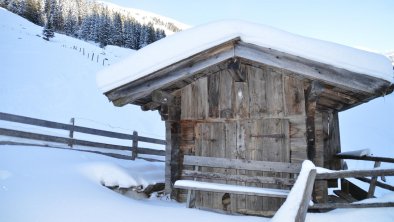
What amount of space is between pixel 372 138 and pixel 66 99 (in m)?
28.6

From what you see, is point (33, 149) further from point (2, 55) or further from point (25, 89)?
point (2, 55)

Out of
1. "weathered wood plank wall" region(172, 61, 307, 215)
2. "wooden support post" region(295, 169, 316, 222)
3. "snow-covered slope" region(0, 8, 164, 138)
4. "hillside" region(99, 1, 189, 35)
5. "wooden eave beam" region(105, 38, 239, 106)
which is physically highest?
"hillside" region(99, 1, 189, 35)

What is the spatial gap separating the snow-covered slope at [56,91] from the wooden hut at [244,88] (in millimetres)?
17722

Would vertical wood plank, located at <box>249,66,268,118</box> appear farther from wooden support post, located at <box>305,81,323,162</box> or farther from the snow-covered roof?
the snow-covered roof

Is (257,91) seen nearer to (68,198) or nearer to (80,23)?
(68,198)

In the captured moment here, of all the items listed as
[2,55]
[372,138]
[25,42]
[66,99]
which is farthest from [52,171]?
[25,42]

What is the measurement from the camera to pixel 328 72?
15.7 feet

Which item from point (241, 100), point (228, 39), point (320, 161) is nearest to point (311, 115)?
point (320, 161)

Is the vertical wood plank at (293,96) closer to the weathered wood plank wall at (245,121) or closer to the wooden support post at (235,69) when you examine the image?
the weathered wood plank wall at (245,121)

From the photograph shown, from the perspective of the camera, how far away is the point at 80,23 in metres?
83.1

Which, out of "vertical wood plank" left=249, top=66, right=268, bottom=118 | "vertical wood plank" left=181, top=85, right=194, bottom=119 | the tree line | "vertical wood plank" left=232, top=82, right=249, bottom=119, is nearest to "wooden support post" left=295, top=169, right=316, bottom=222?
"vertical wood plank" left=249, top=66, right=268, bottom=118

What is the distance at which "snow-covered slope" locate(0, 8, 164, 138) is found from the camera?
905 inches

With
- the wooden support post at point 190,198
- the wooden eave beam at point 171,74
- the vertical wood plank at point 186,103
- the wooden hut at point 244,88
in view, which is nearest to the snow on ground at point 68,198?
the wooden support post at point 190,198

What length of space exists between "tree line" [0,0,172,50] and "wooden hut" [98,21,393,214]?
69515 millimetres
